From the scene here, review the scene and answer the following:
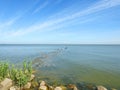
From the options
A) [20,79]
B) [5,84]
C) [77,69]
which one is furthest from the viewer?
[77,69]

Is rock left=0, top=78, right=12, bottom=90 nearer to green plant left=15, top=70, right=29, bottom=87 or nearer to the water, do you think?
green plant left=15, top=70, right=29, bottom=87

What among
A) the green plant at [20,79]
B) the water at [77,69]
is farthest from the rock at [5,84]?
the water at [77,69]

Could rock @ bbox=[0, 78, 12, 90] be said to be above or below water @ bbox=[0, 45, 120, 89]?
above

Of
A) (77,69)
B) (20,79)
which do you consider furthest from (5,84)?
(77,69)

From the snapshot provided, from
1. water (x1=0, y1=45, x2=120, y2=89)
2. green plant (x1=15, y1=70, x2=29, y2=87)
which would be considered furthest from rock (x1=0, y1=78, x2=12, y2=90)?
water (x1=0, y1=45, x2=120, y2=89)

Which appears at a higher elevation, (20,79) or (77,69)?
(20,79)

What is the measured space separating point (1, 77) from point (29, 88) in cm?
336

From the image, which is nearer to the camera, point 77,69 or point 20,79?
point 20,79

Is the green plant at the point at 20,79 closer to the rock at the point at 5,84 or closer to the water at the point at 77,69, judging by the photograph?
the rock at the point at 5,84

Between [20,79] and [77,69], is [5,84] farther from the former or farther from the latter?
[77,69]

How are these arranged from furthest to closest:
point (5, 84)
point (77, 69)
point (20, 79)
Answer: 1. point (77, 69)
2. point (20, 79)
3. point (5, 84)

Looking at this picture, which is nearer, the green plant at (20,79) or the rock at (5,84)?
the rock at (5,84)

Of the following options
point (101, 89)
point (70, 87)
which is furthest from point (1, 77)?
point (101, 89)

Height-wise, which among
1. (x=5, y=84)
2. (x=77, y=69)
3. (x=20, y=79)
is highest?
(x=20, y=79)
